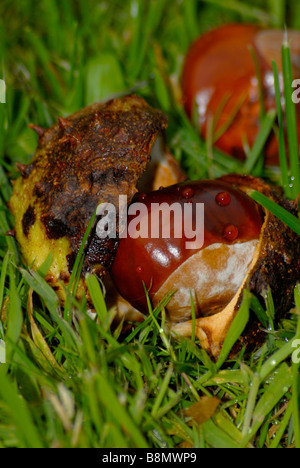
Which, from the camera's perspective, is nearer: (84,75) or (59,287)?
(59,287)

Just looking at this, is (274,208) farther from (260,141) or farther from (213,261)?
(260,141)

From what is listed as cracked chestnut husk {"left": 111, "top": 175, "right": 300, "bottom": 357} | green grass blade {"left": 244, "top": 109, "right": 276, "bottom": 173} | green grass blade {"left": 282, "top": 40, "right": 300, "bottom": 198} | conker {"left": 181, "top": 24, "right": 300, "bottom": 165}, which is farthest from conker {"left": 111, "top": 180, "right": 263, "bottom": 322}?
conker {"left": 181, "top": 24, "right": 300, "bottom": 165}

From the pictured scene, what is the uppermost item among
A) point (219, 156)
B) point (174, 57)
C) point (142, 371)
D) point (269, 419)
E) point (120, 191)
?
point (174, 57)

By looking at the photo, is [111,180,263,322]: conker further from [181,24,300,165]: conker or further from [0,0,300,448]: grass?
[181,24,300,165]: conker

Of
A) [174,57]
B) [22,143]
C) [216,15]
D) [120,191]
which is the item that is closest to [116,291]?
[120,191]

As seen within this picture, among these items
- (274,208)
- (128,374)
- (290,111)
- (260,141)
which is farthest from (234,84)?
(128,374)

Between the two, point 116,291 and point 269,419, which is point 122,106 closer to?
point 116,291
